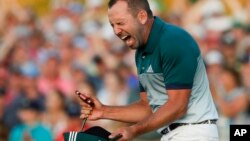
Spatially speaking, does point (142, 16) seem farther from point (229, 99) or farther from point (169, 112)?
point (229, 99)

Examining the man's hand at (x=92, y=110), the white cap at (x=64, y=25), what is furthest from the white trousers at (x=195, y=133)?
the white cap at (x=64, y=25)

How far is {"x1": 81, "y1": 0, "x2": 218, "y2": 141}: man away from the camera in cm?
629

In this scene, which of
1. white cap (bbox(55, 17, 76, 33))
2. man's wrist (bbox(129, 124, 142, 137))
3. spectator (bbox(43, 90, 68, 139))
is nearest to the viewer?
man's wrist (bbox(129, 124, 142, 137))

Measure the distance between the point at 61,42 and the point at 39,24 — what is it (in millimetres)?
798

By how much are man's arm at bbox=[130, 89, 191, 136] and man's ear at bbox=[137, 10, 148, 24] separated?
1.69ft

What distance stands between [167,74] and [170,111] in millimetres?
256

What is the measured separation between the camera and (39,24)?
1470cm

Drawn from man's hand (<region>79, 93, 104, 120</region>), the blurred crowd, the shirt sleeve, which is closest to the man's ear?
the shirt sleeve

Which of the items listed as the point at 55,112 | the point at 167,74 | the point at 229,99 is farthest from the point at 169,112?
the point at 55,112

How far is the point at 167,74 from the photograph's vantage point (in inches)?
250

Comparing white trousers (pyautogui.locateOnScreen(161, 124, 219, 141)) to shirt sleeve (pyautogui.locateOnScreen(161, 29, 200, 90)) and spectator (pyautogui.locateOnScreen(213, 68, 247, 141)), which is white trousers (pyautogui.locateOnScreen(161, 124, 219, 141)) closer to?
shirt sleeve (pyautogui.locateOnScreen(161, 29, 200, 90))

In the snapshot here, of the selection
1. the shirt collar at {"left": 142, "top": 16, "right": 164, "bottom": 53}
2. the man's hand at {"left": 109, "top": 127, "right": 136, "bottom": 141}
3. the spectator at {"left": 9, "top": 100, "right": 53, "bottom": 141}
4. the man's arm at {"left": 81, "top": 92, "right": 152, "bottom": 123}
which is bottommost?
the spectator at {"left": 9, "top": 100, "right": 53, "bottom": 141}

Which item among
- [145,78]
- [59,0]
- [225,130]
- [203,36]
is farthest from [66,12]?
[145,78]

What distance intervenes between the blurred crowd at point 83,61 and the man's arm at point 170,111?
3984 mm
